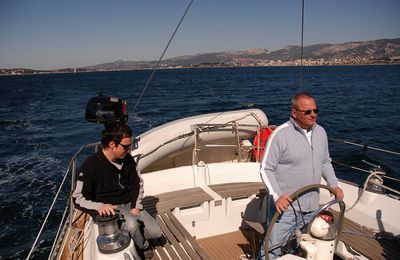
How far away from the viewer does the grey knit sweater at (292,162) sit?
9.14 feet

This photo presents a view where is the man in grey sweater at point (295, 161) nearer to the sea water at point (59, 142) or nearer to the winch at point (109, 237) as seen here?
the winch at point (109, 237)

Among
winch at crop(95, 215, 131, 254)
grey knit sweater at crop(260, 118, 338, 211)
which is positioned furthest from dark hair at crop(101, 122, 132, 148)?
grey knit sweater at crop(260, 118, 338, 211)

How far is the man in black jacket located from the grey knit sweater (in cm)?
132

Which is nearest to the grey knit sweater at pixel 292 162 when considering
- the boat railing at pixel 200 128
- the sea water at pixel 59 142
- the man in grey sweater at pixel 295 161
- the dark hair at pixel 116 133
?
the man in grey sweater at pixel 295 161

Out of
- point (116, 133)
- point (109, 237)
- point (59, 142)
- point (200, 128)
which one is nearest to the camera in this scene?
point (109, 237)

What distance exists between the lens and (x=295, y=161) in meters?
2.80

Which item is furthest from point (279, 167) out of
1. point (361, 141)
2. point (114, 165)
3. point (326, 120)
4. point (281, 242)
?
point (326, 120)

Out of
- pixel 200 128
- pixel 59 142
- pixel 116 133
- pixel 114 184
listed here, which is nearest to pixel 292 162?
pixel 116 133

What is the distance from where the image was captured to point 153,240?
355 centimetres

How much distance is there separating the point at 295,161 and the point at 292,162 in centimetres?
3

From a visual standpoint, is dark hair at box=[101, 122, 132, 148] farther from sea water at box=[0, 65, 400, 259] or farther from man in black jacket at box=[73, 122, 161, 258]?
sea water at box=[0, 65, 400, 259]

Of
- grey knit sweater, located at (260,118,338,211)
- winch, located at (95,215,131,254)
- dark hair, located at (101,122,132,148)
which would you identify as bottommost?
winch, located at (95,215,131,254)

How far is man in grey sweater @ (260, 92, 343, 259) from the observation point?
2766mm

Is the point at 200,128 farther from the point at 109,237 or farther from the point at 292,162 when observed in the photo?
the point at 109,237
